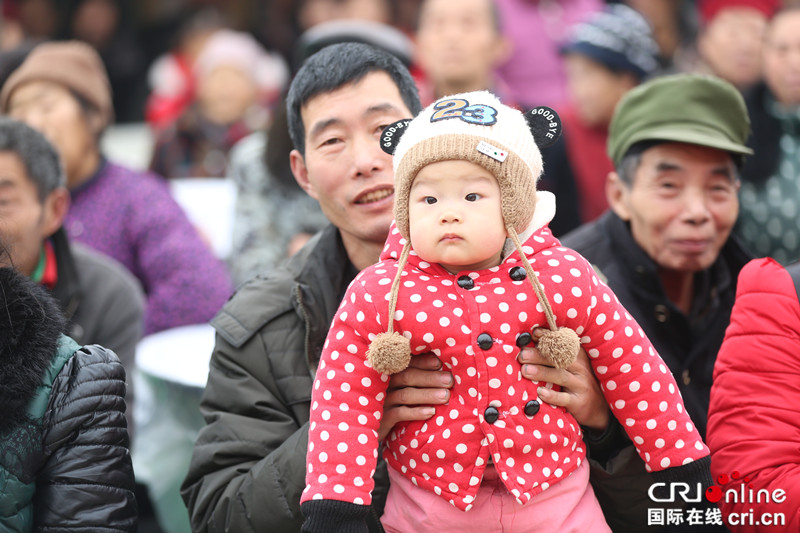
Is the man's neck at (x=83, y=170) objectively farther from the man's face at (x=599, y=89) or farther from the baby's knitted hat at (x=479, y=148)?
the baby's knitted hat at (x=479, y=148)

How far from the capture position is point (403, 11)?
889 centimetres

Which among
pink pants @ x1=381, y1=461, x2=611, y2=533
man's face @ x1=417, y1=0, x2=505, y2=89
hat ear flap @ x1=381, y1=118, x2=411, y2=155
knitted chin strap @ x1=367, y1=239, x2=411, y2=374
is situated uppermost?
man's face @ x1=417, y1=0, x2=505, y2=89

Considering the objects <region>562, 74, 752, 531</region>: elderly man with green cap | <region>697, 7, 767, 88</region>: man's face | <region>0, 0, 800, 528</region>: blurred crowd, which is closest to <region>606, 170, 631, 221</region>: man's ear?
<region>562, 74, 752, 531</region>: elderly man with green cap

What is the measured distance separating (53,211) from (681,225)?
Answer: 7.48ft

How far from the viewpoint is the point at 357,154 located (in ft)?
8.77

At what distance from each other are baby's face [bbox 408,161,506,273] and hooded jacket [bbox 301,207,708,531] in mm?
77

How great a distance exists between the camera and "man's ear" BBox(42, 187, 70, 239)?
369cm

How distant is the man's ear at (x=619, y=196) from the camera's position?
337 centimetres

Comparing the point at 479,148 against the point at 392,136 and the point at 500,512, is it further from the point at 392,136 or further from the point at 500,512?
the point at 500,512

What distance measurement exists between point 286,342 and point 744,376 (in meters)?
1.17

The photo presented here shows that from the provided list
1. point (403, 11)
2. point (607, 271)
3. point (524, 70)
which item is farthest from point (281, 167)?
point (403, 11)

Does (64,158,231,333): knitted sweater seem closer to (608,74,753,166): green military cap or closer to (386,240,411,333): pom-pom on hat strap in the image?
Answer: (608,74,753,166): green military cap

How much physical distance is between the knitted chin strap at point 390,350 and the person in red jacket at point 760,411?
937mm

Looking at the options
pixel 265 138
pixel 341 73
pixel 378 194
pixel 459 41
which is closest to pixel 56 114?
pixel 265 138
